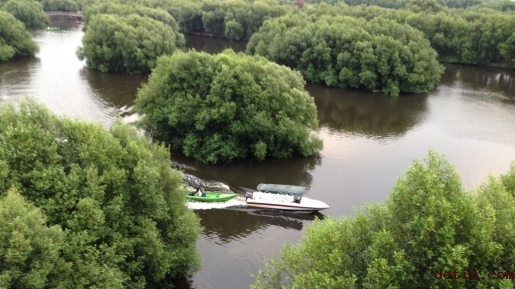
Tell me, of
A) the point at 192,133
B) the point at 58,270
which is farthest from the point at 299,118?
the point at 58,270

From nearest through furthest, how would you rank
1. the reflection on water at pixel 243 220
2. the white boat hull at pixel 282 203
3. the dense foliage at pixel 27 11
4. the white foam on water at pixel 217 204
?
the reflection on water at pixel 243 220 → the white boat hull at pixel 282 203 → the white foam on water at pixel 217 204 → the dense foliage at pixel 27 11

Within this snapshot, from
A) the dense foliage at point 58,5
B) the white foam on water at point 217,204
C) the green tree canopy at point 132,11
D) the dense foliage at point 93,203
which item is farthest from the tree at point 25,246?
the dense foliage at point 58,5

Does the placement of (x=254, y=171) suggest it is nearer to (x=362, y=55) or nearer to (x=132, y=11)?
(x=362, y=55)

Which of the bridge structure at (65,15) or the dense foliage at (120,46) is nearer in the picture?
the dense foliage at (120,46)

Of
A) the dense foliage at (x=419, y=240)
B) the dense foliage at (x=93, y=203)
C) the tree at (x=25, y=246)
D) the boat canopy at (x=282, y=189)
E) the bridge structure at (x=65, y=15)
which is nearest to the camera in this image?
the dense foliage at (x=419, y=240)

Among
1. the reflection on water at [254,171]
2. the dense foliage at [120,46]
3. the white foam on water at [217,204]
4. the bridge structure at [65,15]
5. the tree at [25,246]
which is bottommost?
the white foam on water at [217,204]

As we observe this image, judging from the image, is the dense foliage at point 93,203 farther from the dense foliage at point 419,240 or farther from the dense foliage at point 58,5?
the dense foliage at point 58,5
